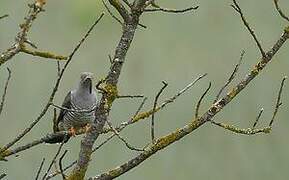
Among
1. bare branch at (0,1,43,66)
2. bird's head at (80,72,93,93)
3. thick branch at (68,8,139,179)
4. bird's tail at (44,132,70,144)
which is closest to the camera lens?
bare branch at (0,1,43,66)

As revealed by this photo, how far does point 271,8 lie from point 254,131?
494 cm

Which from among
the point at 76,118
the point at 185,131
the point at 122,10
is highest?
the point at 76,118

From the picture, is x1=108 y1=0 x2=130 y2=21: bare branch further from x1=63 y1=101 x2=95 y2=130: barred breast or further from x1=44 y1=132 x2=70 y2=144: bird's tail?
x1=63 y1=101 x2=95 y2=130: barred breast

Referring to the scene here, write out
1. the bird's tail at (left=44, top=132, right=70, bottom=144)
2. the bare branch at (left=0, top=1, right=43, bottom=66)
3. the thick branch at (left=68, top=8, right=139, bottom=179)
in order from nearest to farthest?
1. the bare branch at (left=0, top=1, right=43, bottom=66)
2. the thick branch at (left=68, top=8, right=139, bottom=179)
3. the bird's tail at (left=44, top=132, right=70, bottom=144)

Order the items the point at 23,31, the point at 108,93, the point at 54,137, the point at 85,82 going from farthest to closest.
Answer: the point at 85,82
the point at 54,137
the point at 108,93
the point at 23,31

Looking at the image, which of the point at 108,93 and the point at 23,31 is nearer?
the point at 23,31

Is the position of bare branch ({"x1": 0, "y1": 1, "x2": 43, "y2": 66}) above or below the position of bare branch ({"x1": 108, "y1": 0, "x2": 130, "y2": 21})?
below

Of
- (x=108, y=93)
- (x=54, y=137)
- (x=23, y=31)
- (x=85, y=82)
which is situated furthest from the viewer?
(x=85, y=82)

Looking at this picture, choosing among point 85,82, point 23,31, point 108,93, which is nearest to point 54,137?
point 108,93

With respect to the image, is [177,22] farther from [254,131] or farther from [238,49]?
[254,131]

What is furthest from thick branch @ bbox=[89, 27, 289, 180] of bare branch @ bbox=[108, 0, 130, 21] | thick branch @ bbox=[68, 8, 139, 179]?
bare branch @ bbox=[108, 0, 130, 21]

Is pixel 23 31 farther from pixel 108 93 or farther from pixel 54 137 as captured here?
pixel 54 137

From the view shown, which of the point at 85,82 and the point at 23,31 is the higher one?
the point at 85,82

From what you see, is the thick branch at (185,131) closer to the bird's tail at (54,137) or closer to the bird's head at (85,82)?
the bird's tail at (54,137)
